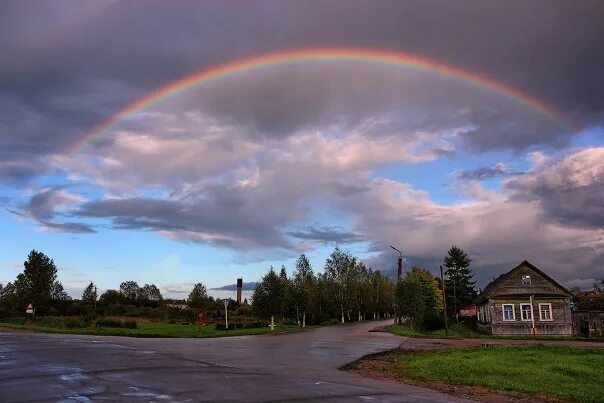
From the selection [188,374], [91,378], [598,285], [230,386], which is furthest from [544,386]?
[598,285]

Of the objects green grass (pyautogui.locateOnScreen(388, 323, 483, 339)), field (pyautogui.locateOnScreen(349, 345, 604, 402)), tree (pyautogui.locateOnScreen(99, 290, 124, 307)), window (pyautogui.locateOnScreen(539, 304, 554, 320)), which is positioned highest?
tree (pyautogui.locateOnScreen(99, 290, 124, 307))

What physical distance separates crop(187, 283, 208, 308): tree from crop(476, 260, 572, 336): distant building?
64654 millimetres

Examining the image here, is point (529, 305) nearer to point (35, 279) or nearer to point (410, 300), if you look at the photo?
point (410, 300)

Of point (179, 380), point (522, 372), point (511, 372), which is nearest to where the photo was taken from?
point (179, 380)

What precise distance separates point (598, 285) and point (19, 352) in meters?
133

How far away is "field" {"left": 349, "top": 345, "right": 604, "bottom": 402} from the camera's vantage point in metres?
14.6

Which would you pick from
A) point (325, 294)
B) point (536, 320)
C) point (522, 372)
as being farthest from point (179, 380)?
point (325, 294)

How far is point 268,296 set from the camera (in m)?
58.8

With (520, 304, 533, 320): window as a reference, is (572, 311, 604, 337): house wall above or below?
below

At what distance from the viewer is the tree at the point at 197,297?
107312 mm

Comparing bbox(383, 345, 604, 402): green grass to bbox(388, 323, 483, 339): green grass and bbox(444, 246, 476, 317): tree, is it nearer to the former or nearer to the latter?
bbox(388, 323, 483, 339): green grass

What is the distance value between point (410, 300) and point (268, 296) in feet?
50.0

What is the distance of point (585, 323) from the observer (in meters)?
52.3

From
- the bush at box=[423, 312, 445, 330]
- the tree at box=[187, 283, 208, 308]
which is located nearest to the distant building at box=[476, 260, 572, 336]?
the bush at box=[423, 312, 445, 330]
